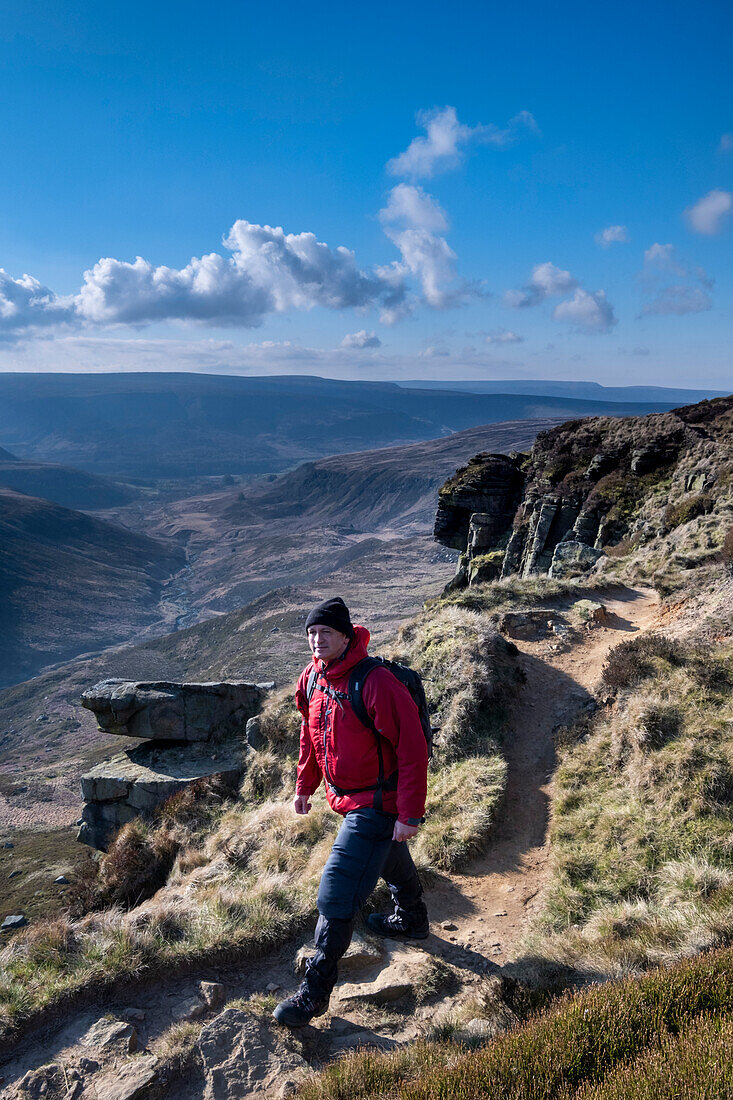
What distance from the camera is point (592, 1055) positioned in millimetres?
3471

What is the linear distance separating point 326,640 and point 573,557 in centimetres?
2519

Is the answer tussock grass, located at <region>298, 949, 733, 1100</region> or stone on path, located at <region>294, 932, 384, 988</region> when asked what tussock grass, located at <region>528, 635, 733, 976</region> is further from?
stone on path, located at <region>294, 932, 384, 988</region>

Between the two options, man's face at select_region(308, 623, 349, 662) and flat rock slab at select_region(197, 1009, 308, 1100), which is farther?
man's face at select_region(308, 623, 349, 662)

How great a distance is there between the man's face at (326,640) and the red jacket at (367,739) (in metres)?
0.11

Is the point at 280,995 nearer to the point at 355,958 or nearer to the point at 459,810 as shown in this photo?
the point at 355,958

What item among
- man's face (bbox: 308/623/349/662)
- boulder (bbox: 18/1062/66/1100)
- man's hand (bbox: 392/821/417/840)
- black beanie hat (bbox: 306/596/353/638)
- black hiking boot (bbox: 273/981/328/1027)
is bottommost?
boulder (bbox: 18/1062/66/1100)

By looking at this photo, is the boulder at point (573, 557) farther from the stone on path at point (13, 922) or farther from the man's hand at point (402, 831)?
the stone on path at point (13, 922)

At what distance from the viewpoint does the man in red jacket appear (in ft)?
15.4

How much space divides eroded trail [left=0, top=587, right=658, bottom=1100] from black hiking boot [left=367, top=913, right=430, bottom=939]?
0.38 feet

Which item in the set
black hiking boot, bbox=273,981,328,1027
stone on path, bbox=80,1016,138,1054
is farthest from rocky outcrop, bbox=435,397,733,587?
stone on path, bbox=80,1016,138,1054

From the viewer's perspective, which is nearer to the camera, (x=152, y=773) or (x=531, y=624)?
(x=531, y=624)

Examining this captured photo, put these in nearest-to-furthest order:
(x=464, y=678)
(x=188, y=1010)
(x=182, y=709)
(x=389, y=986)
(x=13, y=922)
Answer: (x=389, y=986)
(x=188, y=1010)
(x=464, y=678)
(x=182, y=709)
(x=13, y=922)

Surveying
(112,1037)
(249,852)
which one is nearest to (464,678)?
(249,852)

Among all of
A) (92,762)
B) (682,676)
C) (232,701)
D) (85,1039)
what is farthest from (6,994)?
(92,762)
